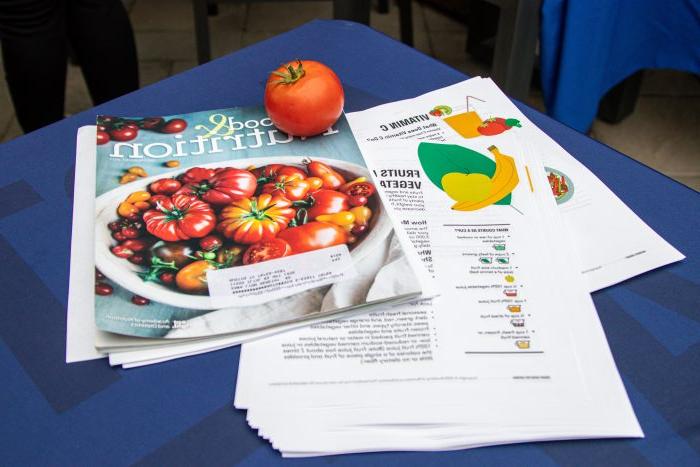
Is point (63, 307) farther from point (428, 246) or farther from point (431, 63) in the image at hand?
point (431, 63)

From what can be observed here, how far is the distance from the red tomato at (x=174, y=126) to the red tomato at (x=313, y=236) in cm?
21

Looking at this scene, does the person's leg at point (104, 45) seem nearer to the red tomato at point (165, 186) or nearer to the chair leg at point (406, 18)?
the red tomato at point (165, 186)

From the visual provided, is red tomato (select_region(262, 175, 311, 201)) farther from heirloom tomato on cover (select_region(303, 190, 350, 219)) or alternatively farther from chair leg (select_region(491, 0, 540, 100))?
chair leg (select_region(491, 0, 540, 100))

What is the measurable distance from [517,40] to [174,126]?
0.58 meters

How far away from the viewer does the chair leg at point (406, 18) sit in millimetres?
1698

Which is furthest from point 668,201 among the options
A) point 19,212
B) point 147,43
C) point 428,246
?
point 147,43

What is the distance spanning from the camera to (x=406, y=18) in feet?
5.65

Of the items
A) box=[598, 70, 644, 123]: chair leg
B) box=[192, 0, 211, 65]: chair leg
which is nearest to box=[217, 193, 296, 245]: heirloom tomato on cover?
box=[192, 0, 211, 65]: chair leg

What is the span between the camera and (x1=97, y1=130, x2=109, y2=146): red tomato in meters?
0.60

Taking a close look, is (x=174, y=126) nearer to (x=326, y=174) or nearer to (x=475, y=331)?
(x=326, y=174)

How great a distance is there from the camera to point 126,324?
1.40ft

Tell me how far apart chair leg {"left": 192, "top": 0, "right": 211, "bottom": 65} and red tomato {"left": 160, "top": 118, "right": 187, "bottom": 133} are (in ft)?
2.52

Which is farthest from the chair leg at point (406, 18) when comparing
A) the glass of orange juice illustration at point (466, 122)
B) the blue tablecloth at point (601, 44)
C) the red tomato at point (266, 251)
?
the red tomato at point (266, 251)

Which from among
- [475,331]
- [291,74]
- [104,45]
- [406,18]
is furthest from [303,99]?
[406,18]
